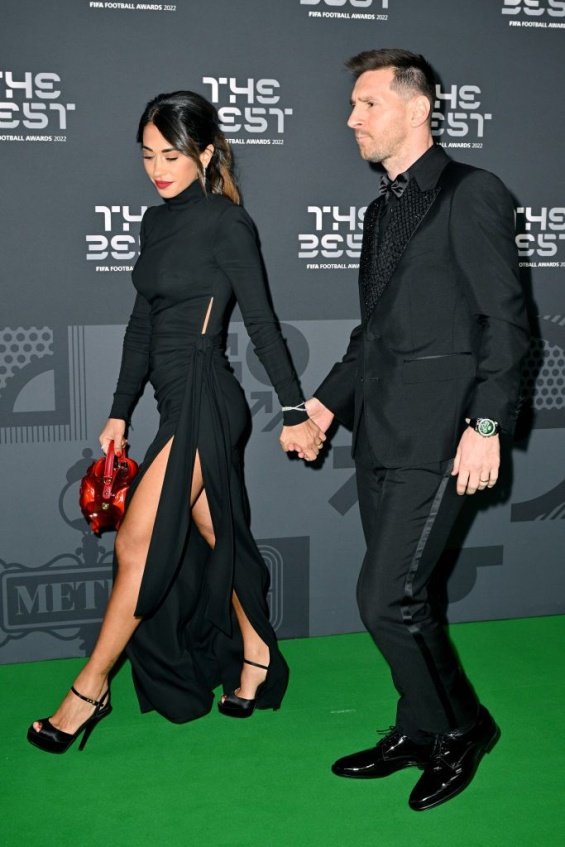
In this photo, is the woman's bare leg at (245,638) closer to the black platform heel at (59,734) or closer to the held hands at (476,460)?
the black platform heel at (59,734)

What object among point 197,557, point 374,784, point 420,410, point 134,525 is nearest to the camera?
point 420,410

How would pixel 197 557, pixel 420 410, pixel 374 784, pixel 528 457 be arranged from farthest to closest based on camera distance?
pixel 528 457 → pixel 197 557 → pixel 374 784 → pixel 420 410

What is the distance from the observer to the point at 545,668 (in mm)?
3455

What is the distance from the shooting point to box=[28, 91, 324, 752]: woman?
2844mm

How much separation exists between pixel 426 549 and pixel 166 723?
1.08 meters

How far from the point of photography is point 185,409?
2.87 meters

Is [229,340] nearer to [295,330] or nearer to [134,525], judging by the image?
[295,330]

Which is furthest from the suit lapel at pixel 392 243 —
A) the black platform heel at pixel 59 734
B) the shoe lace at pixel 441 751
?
the black platform heel at pixel 59 734

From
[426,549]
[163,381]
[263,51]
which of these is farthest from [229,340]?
[426,549]

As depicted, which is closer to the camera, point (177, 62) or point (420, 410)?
point (420, 410)

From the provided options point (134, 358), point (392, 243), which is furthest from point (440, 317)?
point (134, 358)

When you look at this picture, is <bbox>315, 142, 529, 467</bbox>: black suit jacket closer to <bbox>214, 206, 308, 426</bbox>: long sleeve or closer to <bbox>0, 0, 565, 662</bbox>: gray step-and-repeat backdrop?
<bbox>214, 206, 308, 426</bbox>: long sleeve

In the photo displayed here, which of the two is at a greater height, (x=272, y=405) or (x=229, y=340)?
(x=229, y=340)

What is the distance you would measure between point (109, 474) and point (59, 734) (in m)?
0.80
